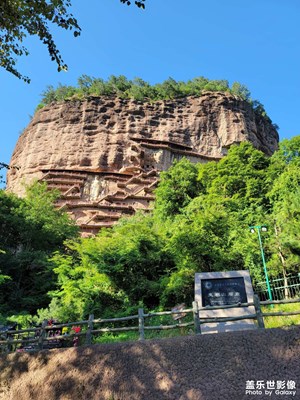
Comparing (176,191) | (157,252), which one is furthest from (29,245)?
(157,252)

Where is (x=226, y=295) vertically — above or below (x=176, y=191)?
below

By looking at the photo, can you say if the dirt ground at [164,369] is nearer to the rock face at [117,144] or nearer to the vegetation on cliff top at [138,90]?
the rock face at [117,144]

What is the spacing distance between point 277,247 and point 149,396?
1023cm

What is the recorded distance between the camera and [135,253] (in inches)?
571

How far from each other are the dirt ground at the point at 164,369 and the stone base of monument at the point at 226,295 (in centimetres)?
192

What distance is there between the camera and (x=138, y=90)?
44.6 m

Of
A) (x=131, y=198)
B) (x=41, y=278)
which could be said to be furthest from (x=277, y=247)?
(x=131, y=198)

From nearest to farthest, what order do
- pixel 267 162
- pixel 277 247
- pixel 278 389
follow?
pixel 278 389, pixel 277 247, pixel 267 162

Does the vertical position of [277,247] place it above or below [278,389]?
above

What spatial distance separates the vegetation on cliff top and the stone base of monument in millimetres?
37715

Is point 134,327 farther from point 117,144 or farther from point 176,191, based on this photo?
point 117,144

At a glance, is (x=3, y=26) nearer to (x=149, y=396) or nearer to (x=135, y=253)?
(x=149, y=396)

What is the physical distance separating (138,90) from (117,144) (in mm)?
11031

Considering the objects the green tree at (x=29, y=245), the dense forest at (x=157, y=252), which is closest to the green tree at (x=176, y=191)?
the dense forest at (x=157, y=252)
